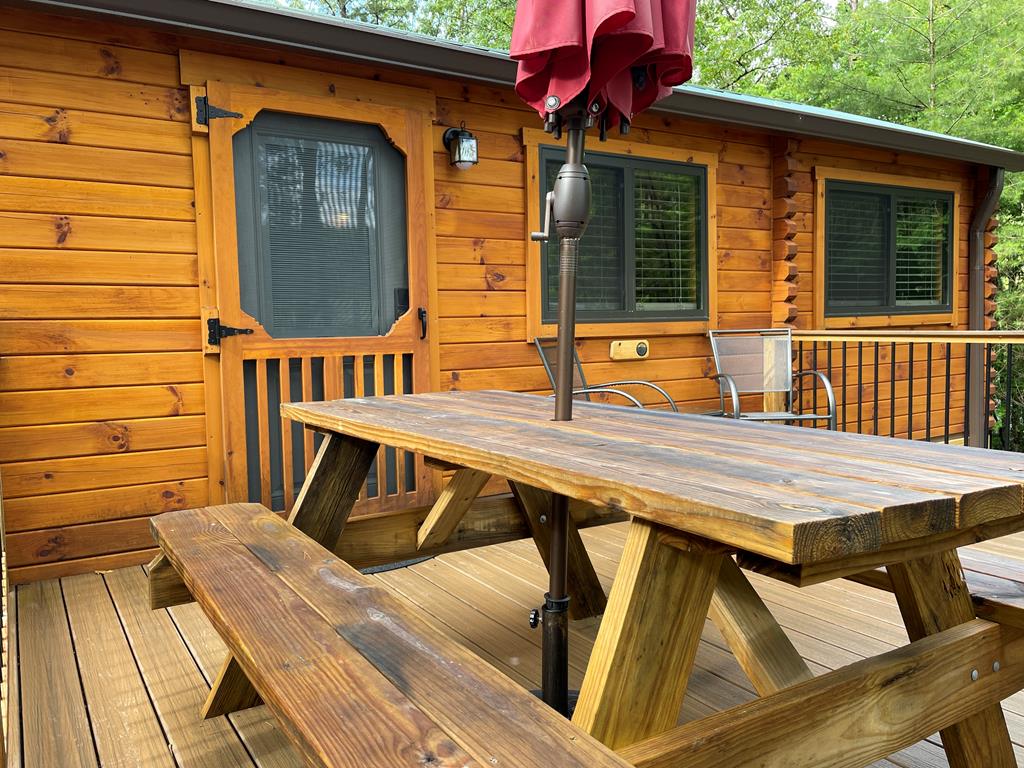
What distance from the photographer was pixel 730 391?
4695 mm

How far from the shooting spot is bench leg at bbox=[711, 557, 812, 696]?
4.14 ft

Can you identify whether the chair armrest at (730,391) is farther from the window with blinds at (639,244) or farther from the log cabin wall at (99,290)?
the log cabin wall at (99,290)

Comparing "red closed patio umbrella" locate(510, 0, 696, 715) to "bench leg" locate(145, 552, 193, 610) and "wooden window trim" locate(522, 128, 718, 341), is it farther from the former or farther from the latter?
"wooden window trim" locate(522, 128, 718, 341)

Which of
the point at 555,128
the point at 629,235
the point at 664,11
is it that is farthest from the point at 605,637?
the point at 629,235

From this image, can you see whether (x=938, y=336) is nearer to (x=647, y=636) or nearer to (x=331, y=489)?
(x=331, y=489)

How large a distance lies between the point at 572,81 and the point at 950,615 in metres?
1.18

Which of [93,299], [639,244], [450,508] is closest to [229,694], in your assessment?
[450,508]

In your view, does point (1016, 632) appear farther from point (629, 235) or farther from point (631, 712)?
point (629, 235)

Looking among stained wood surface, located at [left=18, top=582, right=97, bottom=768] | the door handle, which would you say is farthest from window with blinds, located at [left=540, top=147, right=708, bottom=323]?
stained wood surface, located at [left=18, top=582, right=97, bottom=768]

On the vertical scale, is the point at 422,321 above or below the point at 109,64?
below

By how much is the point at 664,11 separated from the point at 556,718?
128 cm

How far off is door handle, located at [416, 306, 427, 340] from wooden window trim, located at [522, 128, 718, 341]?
2.04ft

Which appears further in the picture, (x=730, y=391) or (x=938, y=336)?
(x=730, y=391)

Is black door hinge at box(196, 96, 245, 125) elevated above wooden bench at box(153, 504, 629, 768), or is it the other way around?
black door hinge at box(196, 96, 245, 125)
